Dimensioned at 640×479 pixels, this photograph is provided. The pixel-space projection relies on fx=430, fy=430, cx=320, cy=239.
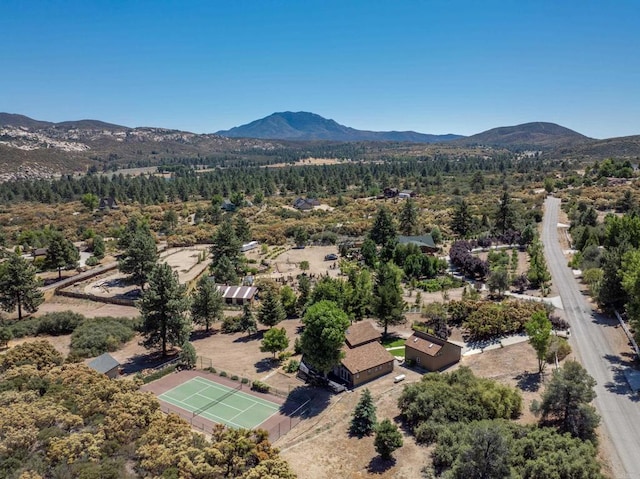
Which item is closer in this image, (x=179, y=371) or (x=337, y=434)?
(x=337, y=434)

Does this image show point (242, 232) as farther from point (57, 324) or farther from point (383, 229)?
point (57, 324)

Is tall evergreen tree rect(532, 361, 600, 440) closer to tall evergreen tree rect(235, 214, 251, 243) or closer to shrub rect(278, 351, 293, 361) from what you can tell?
shrub rect(278, 351, 293, 361)

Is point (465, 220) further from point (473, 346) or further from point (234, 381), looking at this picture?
point (234, 381)

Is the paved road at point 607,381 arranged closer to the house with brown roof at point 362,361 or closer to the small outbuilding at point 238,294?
the house with brown roof at point 362,361

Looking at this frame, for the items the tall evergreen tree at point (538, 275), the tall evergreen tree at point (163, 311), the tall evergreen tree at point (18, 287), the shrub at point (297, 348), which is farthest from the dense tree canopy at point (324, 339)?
the tall evergreen tree at point (18, 287)

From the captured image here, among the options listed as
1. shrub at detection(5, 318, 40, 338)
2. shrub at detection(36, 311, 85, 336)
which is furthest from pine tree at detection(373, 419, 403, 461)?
shrub at detection(5, 318, 40, 338)

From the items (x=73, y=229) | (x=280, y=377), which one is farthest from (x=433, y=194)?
(x=280, y=377)

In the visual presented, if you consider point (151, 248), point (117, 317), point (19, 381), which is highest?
point (151, 248)
